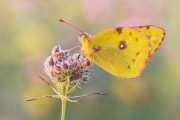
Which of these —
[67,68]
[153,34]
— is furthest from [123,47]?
[67,68]

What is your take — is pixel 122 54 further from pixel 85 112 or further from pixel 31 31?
pixel 31 31

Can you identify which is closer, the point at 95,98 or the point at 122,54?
the point at 122,54

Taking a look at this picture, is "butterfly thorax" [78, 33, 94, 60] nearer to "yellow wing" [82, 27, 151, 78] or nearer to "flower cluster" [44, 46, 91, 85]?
"yellow wing" [82, 27, 151, 78]

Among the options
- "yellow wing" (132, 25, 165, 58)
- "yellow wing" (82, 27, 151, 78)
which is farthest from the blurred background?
"yellow wing" (132, 25, 165, 58)

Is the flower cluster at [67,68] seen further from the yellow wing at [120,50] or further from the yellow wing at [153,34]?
the yellow wing at [153,34]

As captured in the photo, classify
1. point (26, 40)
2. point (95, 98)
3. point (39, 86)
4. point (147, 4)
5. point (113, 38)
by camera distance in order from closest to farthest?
point (113, 38)
point (39, 86)
point (95, 98)
point (26, 40)
point (147, 4)

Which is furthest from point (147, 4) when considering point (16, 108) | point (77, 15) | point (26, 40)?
point (16, 108)
